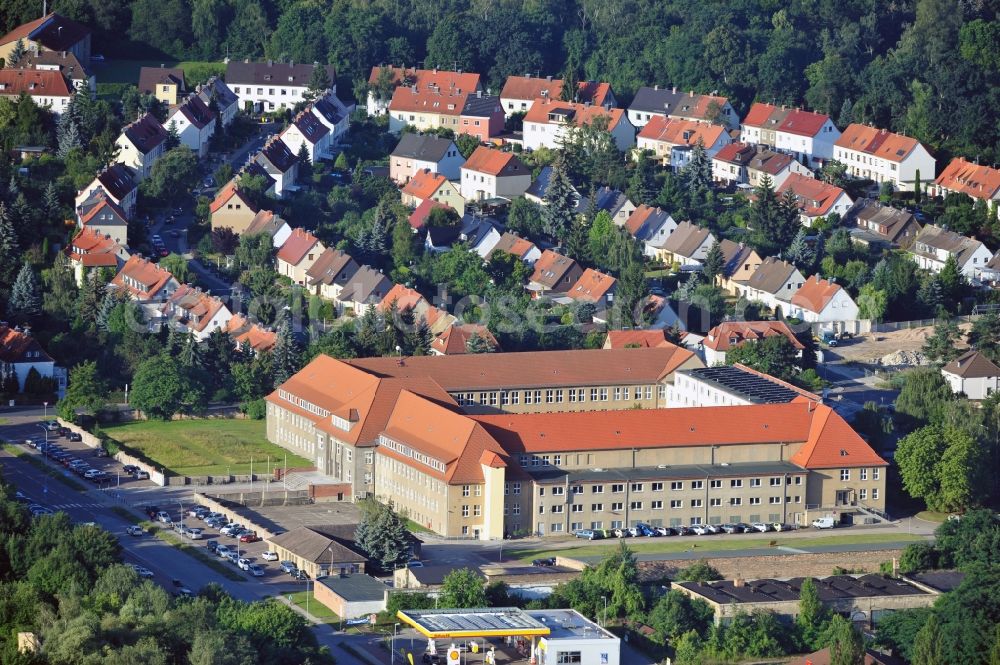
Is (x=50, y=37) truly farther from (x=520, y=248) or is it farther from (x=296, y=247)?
(x=520, y=248)

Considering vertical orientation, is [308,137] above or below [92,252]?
above

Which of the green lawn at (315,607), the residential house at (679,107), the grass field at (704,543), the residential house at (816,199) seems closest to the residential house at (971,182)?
the residential house at (816,199)

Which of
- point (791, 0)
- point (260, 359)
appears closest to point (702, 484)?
point (260, 359)

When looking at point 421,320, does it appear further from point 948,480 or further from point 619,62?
point 619,62

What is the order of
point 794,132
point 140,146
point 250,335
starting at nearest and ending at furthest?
point 250,335
point 140,146
point 794,132

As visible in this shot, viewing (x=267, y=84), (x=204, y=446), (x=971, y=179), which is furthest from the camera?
(x=267, y=84)

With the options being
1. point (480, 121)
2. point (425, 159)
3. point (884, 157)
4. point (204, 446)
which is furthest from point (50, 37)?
point (204, 446)
